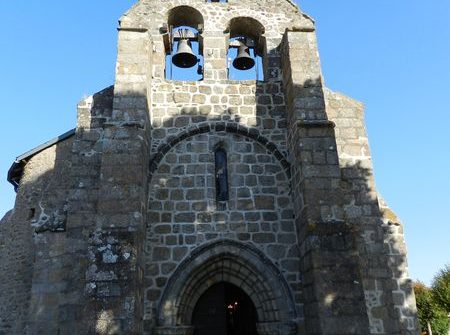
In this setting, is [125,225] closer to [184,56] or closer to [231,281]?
[231,281]

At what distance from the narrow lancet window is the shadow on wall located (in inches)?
17.8

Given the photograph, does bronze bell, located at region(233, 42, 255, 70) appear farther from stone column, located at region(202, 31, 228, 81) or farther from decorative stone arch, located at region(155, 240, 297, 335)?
decorative stone arch, located at region(155, 240, 297, 335)

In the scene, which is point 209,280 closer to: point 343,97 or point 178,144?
point 178,144

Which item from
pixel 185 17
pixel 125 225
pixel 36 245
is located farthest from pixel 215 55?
pixel 36 245

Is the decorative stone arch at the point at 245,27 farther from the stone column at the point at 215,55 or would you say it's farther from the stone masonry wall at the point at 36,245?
the stone masonry wall at the point at 36,245

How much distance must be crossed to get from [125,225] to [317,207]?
2.71 m

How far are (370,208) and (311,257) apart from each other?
75.4 inches

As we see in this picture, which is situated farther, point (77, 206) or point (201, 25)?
point (201, 25)

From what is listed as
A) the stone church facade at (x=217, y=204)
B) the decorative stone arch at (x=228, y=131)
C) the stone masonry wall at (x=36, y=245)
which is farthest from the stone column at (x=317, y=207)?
the stone masonry wall at (x=36, y=245)

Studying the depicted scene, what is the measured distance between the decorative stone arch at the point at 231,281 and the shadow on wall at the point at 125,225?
0.23m

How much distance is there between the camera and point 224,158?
715cm

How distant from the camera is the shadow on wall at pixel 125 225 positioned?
17.3 feet

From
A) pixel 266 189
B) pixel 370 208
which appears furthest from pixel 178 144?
pixel 370 208

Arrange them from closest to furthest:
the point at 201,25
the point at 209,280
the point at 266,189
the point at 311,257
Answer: the point at 311,257
the point at 209,280
the point at 266,189
the point at 201,25
